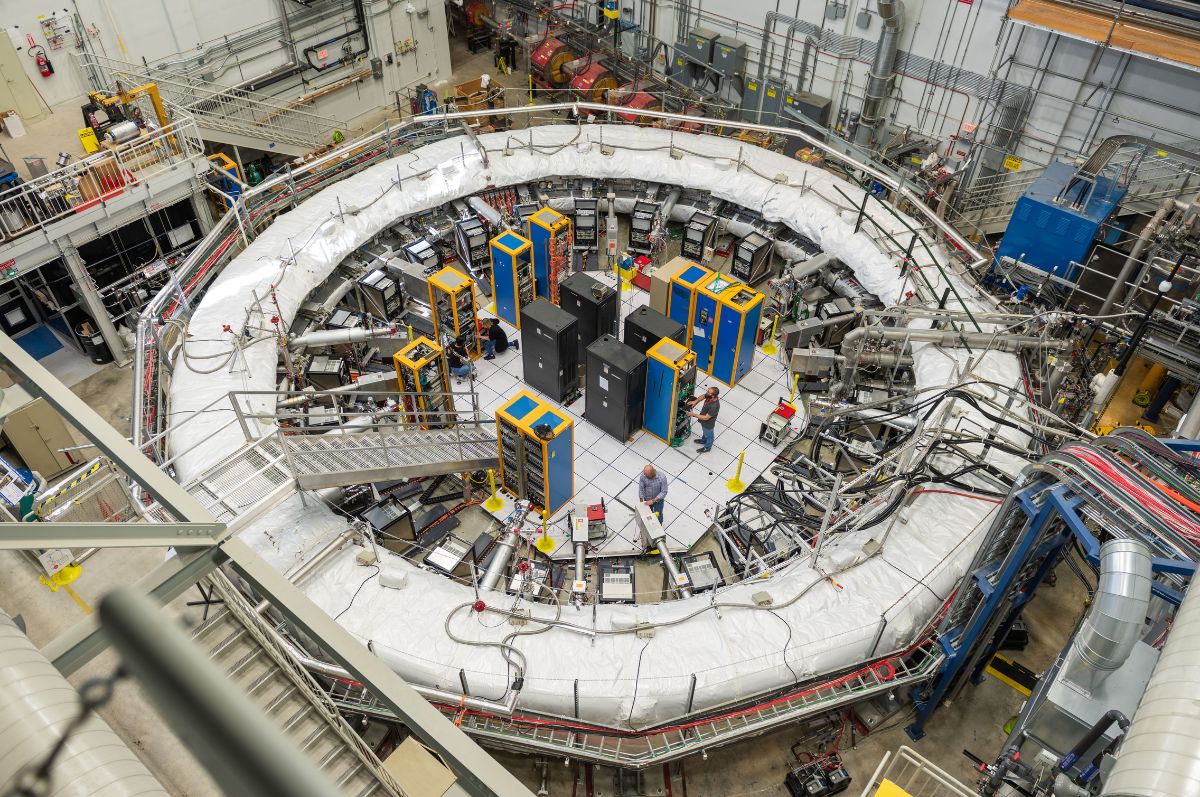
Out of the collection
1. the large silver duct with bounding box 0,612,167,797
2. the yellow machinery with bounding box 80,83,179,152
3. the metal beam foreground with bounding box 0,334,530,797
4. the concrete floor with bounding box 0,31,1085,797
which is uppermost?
the metal beam foreground with bounding box 0,334,530,797

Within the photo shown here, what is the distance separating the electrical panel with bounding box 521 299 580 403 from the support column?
798 cm

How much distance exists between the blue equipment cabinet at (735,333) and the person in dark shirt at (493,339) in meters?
4.05

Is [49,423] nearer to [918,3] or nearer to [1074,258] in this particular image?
[1074,258]

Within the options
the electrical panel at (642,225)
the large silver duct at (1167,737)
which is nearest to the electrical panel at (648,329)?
the electrical panel at (642,225)

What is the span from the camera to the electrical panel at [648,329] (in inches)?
562

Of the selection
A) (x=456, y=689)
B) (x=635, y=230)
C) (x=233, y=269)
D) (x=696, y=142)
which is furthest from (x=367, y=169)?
(x=456, y=689)

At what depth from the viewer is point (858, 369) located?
50.6ft

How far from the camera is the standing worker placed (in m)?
13.9

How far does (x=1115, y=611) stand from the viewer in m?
6.98

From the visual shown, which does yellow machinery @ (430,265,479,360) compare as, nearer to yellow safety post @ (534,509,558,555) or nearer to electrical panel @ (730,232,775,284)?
yellow safety post @ (534,509,558,555)

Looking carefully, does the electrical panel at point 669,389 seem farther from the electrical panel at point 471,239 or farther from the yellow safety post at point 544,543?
the electrical panel at point 471,239

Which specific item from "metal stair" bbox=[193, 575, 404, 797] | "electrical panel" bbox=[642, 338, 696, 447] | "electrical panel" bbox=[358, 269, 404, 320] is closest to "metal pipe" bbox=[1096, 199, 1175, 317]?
"electrical panel" bbox=[642, 338, 696, 447]

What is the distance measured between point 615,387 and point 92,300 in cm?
986

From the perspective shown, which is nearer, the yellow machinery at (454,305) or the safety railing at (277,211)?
the safety railing at (277,211)
